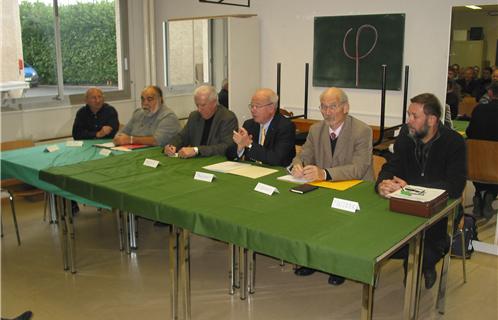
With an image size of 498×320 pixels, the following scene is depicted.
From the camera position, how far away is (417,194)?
229 centimetres

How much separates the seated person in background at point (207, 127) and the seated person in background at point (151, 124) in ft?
0.57

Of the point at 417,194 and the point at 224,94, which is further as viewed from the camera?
the point at 224,94

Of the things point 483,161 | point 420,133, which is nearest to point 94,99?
point 420,133

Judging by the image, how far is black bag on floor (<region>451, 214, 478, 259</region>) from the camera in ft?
11.0

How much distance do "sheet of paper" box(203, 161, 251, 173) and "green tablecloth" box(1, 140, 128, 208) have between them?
2.49 ft

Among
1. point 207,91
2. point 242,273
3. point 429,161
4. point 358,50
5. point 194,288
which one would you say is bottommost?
point 194,288

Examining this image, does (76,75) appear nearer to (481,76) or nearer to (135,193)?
(135,193)

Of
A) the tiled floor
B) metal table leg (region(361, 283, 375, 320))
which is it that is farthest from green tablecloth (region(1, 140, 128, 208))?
metal table leg (region(361, 283, 375, 320))

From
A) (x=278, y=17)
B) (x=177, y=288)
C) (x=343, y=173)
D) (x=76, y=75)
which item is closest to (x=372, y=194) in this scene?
(x=343, y=173)

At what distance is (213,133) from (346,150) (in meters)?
1.19

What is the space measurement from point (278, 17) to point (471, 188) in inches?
106

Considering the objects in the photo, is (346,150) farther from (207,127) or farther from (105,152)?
(105,152)

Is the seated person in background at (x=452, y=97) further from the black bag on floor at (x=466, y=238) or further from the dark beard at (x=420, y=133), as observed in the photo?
the dark beard at (x=420, y=133)

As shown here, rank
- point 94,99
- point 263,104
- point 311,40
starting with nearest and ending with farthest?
point 263,104 → point 94,99 → point 311,40
